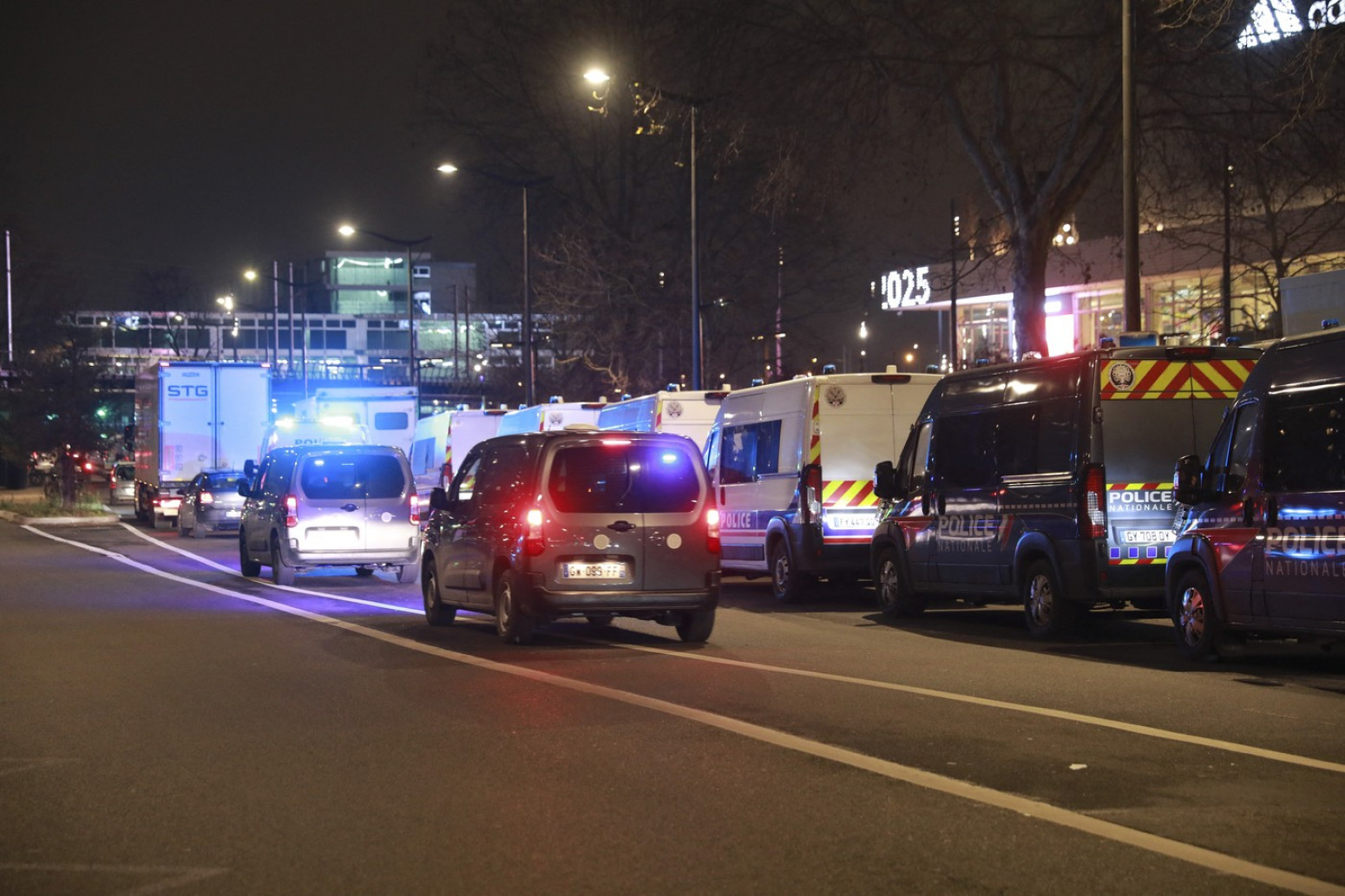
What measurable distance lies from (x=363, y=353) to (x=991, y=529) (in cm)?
13514

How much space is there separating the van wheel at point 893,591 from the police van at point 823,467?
130 cm

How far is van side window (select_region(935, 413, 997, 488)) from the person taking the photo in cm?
1598

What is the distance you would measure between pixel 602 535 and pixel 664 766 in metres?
5.99

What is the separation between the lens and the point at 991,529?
1575cm

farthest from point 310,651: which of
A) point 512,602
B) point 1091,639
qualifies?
point 1091,639

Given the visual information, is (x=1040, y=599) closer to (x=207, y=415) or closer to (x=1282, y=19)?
(x=1282, y=19)

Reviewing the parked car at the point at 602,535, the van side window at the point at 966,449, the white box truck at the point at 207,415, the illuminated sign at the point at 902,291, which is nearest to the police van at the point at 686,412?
the van side window at the point at 966,449

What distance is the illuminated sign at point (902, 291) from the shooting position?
64.4 meters

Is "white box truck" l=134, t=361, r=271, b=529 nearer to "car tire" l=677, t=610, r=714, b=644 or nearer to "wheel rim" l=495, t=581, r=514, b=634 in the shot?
"wheel rim" l=495, t=581, r=514, b=634

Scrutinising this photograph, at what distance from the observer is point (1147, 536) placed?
47.1 feet

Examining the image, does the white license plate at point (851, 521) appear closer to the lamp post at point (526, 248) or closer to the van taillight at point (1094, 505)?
the van taillight at point (1094, 505)

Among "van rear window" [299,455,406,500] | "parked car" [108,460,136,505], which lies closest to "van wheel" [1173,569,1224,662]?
"van rear window" [299,455,406,500]

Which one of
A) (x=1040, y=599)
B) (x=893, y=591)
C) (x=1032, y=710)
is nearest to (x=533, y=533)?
(x=1040, y=599)

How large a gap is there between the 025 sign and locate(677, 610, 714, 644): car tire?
4933cm
